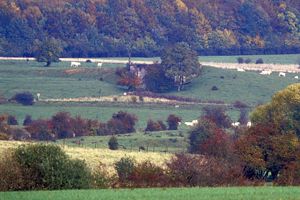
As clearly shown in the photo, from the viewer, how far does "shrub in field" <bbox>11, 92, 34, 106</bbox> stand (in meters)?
98.9

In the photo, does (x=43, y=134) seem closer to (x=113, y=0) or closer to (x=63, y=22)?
(x=63, y=22)

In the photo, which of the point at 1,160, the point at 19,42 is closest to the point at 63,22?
the point at 19,42

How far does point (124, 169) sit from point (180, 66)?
221ft

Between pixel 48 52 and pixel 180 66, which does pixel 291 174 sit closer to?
pixel 180 66

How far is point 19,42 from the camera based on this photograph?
136 meters

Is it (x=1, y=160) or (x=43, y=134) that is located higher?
(x=1, y=160)

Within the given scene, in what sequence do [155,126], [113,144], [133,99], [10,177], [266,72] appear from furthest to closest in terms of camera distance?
[266,72], [133,99], [155,126], [113,144], [10,177]

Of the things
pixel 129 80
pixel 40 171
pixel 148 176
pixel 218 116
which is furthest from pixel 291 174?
pixel 129 80

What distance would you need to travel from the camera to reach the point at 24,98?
99062 millimetres

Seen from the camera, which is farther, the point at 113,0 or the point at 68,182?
the point at 113,0

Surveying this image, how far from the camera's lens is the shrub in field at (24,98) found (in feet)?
325

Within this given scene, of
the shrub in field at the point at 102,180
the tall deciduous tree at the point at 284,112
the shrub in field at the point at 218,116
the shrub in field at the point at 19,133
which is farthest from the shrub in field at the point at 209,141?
the shrub in field at the point at 102,180

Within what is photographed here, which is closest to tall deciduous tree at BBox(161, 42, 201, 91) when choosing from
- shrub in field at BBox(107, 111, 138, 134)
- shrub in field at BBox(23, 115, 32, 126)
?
shrub in field at BBox(107, 111, 138, 134)

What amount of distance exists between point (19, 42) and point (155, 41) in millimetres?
18558
